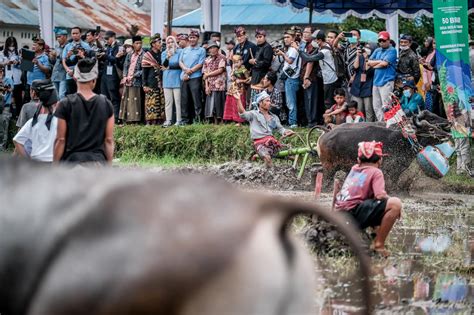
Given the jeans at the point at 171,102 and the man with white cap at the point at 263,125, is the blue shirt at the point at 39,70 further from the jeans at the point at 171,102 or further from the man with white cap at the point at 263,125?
the man with white cap at the point at 263,125

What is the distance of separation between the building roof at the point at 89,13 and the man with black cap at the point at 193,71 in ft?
71.2

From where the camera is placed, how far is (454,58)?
15.4m

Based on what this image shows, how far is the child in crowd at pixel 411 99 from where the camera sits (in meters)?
16.7

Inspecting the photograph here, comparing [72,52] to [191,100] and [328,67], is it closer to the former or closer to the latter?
[191,100]

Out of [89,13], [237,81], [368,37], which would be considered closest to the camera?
[237,81]

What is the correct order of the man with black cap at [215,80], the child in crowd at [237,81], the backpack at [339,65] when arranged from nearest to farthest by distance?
the backpack at [339,65] < the child in crowd at [237,81] < the man with black cap at [215,80]

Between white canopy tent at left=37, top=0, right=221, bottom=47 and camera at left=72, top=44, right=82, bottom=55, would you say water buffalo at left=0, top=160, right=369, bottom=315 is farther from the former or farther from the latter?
white canopy tent at left=37, top=0, right=221, bottom=47


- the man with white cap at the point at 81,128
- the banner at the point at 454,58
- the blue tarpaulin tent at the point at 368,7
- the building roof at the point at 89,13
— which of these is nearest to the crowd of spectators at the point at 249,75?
the banner at the point at 454,58

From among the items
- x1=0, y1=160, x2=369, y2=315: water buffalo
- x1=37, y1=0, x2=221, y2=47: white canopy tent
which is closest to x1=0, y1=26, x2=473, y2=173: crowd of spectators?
x1=37, y1=0, x2=221, y2=47: white canopy tent

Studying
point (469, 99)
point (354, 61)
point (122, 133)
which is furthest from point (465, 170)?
point (122, 133)

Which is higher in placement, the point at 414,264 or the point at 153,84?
the point at 153,84

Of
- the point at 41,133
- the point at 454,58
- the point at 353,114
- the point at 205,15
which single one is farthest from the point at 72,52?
the point at 41,133

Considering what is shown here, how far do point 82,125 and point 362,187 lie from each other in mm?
2511

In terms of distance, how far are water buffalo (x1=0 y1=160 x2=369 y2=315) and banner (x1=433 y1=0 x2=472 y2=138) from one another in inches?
481
